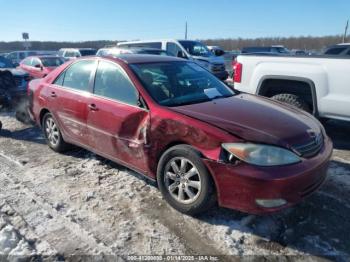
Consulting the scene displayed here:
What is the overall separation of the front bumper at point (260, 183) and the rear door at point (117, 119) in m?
0.99

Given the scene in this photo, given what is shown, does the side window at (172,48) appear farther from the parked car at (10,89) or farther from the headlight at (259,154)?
the headlight at (259,154)

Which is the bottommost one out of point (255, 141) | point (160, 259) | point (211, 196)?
point (160, 259)

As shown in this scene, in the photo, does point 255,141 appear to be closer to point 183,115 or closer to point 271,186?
point 271,186

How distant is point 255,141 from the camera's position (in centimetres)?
296

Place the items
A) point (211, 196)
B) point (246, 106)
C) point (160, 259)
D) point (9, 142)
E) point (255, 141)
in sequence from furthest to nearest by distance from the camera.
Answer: point (9, 142), point (246, 106), point (211, 196), point (255, 141), point (160, 259)

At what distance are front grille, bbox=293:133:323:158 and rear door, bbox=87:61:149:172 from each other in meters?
1.57

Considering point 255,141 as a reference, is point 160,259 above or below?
below

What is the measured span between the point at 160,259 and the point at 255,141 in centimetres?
131

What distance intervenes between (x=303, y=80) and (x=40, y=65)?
11.3m

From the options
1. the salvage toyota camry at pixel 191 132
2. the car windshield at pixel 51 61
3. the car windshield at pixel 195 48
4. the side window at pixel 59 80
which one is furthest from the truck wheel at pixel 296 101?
the car windshield at pixel 51 61

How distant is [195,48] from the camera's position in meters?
15.1

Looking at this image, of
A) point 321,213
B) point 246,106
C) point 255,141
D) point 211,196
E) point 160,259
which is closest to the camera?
point 160,259

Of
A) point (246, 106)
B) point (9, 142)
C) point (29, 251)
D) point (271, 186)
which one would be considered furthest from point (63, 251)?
point (9, 142)

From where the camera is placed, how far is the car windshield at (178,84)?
12.4 ft
